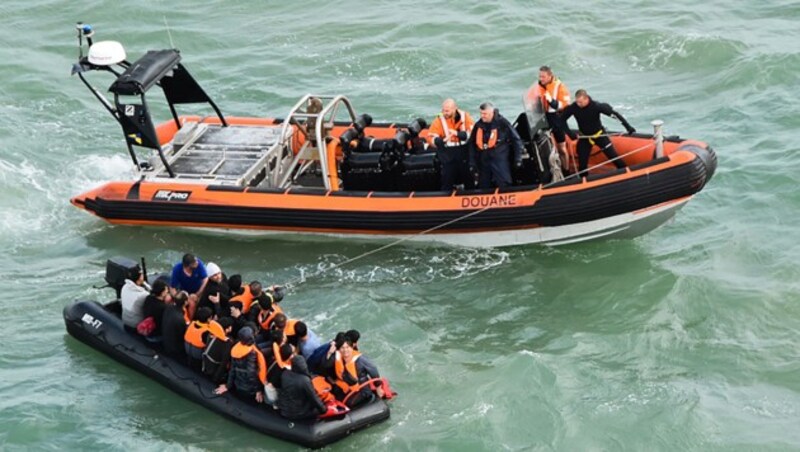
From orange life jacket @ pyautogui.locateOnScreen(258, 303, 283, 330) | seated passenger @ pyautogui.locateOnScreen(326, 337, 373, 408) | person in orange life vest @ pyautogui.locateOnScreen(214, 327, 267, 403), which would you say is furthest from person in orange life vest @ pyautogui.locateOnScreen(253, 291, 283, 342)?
seated passenger @ pyautogui.locateOnScreen(326, 337, 373, 408)

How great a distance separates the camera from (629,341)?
1094 centimetres

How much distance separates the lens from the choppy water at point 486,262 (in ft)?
32.5

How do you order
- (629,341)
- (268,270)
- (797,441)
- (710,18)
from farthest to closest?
(710,18) < (268,270) < (629,341) < (797,441)

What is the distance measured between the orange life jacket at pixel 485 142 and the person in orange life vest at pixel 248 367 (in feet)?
11.1

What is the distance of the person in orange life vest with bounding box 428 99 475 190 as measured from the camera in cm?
1207

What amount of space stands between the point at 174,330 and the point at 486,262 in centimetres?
353

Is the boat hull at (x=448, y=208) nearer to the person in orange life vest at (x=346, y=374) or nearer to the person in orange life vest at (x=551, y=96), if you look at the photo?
the person in orange life vest at (x=551, y=96)

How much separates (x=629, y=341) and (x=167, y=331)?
13.3ft

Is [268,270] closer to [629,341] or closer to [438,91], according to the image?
[629,341]

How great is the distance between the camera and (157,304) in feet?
34.2

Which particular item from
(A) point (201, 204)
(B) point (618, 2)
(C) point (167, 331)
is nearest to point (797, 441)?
(C) point (167, 331)

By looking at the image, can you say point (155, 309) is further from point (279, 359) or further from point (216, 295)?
point (279, 359)

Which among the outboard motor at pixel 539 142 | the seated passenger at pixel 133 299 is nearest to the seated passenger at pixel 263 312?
the seated passenger at pixel 133 299

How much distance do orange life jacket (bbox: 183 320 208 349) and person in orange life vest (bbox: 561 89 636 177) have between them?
425cm
